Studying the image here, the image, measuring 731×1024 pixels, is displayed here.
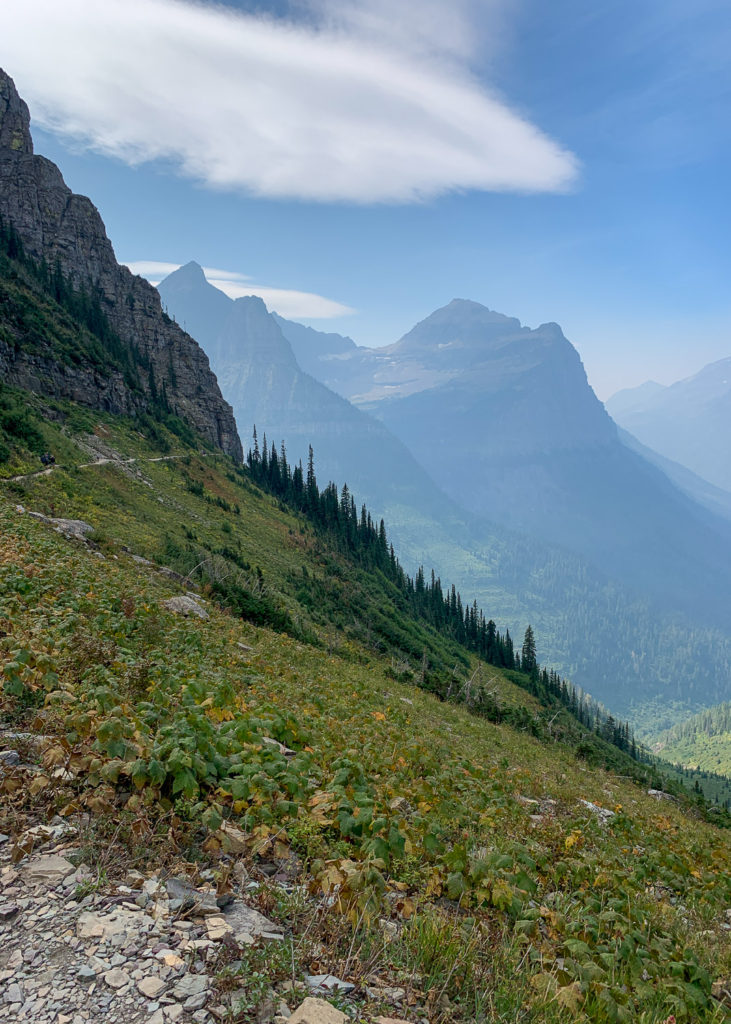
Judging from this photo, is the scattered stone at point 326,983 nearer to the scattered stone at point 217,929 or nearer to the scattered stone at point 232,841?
the scattered stone at point 217,929

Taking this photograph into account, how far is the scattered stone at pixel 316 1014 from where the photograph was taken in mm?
3484

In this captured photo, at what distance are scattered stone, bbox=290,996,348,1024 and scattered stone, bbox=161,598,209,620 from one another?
15156mm

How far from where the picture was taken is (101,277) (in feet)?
346

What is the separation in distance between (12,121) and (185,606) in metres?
124

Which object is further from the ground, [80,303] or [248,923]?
[80,303]

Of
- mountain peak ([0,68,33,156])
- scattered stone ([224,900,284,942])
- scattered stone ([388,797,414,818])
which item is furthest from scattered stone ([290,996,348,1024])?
mountain peak ([0,68,33,156])

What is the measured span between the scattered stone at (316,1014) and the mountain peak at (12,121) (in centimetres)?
13190

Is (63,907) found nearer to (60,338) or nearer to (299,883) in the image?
(299,883)

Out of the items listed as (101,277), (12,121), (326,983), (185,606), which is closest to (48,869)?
→ (326,983)

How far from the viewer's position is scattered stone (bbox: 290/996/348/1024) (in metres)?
3.48

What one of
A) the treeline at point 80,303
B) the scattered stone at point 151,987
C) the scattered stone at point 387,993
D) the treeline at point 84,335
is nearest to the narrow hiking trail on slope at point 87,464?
the treeline at point 84,335

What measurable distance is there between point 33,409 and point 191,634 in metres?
47.6

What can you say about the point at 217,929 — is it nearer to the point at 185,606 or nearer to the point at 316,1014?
the point at 316,1014

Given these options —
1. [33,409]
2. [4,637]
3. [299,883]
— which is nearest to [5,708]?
[4,637]
